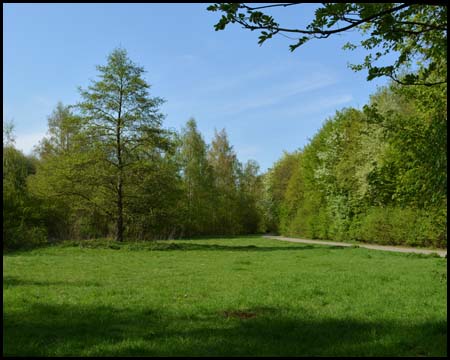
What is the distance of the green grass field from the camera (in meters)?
5.46

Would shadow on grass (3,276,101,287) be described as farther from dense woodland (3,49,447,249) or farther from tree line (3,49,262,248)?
tree line (3,49,262,248)

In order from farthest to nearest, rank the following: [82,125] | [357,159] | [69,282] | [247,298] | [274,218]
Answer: [274,218], [357,159], [82,125], [69,282], [247,298]

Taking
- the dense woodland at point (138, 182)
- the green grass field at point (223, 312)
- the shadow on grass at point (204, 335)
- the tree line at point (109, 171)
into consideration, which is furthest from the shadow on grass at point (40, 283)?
the tree line at point (109, 171)

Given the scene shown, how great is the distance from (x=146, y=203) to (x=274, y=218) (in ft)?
94.9

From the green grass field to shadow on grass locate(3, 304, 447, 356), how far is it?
0.6 inches

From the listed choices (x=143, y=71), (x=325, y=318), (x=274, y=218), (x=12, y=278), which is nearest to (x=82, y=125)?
(x=143, y=71)

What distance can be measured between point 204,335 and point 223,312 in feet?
4.86

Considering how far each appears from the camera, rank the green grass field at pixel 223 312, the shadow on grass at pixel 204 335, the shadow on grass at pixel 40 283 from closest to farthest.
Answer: the shadow on grass at pixel 204 335 < the green grass field at pixel 223 312 < the shadow on grass at pixel 40 283

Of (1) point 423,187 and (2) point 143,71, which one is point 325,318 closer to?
(1) point 423,187

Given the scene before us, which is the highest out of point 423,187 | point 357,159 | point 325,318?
point 357,159

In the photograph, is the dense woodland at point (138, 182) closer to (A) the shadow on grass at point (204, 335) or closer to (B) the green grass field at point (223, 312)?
(B) the green grass field at point (223, 312)

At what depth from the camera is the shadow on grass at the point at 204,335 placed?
530cm

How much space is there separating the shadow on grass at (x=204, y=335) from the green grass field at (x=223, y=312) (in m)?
0.01

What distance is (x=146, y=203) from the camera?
24969 millimetres
